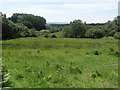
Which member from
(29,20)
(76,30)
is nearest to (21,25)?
(76,30)

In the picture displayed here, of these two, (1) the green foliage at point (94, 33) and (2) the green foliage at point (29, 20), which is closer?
(1) the green foliage at point (94, 33)

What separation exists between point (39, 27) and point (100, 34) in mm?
47932

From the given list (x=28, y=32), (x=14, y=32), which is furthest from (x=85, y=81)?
(x=28, y=32)

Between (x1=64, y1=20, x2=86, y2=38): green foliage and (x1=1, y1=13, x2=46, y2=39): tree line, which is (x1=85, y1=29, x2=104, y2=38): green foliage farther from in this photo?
(x1=1, y1=13, x2=46, y2=39): tree line

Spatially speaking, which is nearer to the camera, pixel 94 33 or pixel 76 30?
pixel 76 30

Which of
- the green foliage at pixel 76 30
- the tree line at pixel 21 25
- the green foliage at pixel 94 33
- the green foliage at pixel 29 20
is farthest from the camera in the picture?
the green foliage at pixel 29 20

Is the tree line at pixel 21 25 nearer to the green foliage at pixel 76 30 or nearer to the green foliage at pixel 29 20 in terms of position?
the green foliage at pixel 29 20

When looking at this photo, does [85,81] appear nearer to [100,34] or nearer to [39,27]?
[100,34]

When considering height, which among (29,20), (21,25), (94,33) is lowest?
(94,33)

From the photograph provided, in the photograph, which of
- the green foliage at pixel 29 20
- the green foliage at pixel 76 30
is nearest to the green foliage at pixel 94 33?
the green foliage at pixel 76 30

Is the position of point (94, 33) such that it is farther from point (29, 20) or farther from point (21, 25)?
point (29, 20)

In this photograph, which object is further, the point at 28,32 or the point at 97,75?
the point at 28,32

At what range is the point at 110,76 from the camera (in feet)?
74.7

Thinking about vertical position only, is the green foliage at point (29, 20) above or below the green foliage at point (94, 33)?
above
